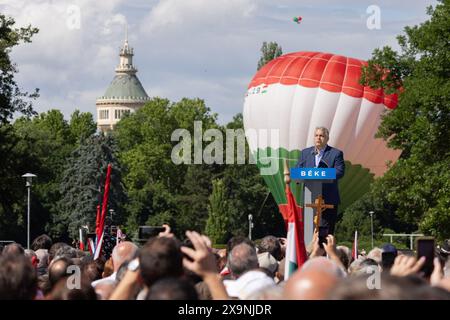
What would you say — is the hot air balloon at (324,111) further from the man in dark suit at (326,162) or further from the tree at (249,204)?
the tree at (249,204)

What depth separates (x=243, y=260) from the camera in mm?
8102

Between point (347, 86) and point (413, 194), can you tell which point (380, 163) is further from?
point (413, 194)

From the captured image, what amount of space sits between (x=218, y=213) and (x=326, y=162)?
86.4 metres

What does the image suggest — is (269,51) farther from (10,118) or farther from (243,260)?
(243,260)

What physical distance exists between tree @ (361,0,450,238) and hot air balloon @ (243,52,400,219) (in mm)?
9403

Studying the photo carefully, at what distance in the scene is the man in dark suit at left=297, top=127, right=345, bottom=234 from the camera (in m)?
12.5

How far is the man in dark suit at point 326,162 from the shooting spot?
41.2 feet

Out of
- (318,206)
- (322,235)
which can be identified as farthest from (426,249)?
(322,235)

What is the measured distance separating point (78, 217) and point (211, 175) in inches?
697

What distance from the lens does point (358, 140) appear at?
170ft

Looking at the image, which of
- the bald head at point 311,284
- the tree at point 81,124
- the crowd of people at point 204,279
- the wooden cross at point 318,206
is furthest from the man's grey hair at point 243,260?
the tree at point 81,124

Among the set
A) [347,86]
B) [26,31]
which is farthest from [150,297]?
[347,86]

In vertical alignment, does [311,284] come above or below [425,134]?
below

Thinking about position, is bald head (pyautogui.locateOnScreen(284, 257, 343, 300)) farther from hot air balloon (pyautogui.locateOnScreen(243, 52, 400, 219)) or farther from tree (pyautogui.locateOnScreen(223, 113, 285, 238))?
tree (pyautogui.locateOnScreen(223, 113, 285, 238))
